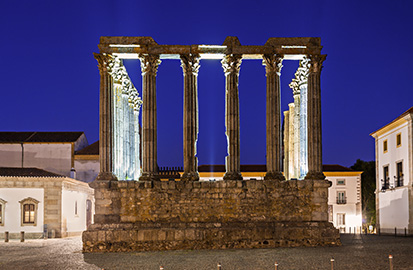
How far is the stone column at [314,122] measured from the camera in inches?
851

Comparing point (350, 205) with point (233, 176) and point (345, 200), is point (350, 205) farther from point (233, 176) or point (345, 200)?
point (233, 176)

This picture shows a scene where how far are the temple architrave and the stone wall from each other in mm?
44

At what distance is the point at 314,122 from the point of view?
2175cm

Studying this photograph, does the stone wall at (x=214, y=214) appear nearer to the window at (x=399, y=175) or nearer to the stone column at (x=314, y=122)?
the stone column at (x=314, y=122)

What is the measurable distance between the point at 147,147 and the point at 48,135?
79.3 feet

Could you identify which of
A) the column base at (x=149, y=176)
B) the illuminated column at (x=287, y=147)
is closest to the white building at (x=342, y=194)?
the illuminated column at (x=287, y=147)

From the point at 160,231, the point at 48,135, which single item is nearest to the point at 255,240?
the point at 160,231

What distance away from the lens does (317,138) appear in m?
21.7

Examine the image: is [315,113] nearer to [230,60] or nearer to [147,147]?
[230,60]

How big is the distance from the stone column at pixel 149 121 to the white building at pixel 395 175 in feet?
59.6

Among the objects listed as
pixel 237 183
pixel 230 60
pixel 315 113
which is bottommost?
pixel 237 183

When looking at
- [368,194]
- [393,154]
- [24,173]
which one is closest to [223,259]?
[24,173]

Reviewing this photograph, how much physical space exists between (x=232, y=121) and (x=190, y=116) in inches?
78.0

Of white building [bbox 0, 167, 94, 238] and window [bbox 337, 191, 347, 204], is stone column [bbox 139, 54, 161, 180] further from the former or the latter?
window [bbox 337, 191, 347, 204]
